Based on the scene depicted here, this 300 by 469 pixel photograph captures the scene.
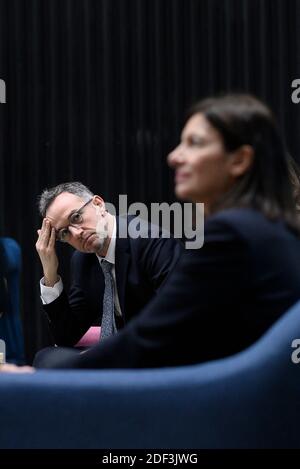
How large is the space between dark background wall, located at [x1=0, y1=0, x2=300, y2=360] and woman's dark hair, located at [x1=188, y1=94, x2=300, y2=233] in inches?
121

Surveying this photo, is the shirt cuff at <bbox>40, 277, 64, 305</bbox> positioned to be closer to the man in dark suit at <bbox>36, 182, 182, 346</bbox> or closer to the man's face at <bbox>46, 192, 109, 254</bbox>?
the man in dark suit at <bbox>36, 182, 182, 346</bbox>

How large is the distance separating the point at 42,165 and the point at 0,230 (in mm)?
463

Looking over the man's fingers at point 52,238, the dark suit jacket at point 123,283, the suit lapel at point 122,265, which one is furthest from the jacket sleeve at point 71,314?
the suit lapel at point 122,265

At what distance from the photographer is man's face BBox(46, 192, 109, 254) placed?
300cm

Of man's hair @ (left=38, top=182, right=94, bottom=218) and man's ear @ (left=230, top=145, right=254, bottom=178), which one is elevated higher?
man's hair @ (left=38, top=182, right=94, bottom=218)

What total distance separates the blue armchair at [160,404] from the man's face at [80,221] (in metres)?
1.70

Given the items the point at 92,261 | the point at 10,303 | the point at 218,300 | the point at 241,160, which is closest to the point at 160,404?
the point at 218,300

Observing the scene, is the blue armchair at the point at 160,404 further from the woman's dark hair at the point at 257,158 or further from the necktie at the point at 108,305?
the necktie at the point at 108,305

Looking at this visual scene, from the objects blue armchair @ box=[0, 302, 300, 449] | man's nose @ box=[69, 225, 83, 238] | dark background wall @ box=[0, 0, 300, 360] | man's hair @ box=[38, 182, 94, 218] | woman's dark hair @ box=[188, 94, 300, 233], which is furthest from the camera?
dark background wall @ box=[0, 0, 300, 360]

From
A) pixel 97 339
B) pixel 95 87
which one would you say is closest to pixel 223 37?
pixel 95 87

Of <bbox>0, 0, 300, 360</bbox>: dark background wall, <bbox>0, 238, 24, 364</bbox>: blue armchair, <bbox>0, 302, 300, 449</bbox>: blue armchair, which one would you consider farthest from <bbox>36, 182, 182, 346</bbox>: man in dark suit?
<bbox>0, 302, 300, 449</bbox>: blue armchair

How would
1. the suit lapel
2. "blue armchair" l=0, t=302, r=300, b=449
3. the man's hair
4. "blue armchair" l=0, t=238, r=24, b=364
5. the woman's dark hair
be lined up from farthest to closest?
"blue armchair" l=0, t=238, r=24, b=364 < the man's hair < the suit lapel < the woman's dark hair < "blue armchair" l=0, t=302, r=300, b=449

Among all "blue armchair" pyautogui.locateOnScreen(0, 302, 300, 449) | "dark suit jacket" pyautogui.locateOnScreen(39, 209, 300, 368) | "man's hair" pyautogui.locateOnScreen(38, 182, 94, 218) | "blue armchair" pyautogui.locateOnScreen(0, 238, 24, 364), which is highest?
"man's hair" pyautogui.locateOnScreen(38, 182, 94, 218)

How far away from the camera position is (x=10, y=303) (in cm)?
376
